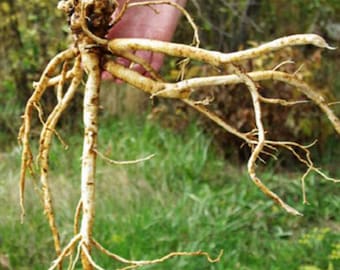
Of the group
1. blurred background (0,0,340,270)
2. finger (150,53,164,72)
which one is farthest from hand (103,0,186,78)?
blurred background (0,0,340,270)

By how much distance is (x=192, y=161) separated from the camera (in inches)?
144

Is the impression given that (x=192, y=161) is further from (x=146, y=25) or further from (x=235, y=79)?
(x=235, y=79)

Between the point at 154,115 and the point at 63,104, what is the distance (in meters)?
2.64

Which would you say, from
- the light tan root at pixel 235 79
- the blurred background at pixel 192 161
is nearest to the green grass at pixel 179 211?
the blurred background at pixel 192 161

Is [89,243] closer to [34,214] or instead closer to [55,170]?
[34,214]

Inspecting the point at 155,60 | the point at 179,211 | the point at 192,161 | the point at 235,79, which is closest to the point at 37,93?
the point at 155,60

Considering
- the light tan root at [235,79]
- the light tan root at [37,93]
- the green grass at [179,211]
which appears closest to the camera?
the light tan root at [235,79]

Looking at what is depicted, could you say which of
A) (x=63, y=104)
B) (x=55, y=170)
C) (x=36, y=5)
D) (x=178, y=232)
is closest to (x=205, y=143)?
(x=55, y=170)

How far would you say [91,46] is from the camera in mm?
1487

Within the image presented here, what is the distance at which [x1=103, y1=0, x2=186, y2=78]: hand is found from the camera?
1590 mm

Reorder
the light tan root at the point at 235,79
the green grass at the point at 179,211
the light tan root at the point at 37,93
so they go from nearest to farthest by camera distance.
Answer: the light tan root at the point at 235,79, the light tan root at the point at 37,93, the green grass at the point at 179,211

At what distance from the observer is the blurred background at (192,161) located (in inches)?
113

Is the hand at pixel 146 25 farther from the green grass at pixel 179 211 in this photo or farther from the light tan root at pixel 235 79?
the green grass at pixel 179 211

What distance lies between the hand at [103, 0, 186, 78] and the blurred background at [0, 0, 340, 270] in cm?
110
